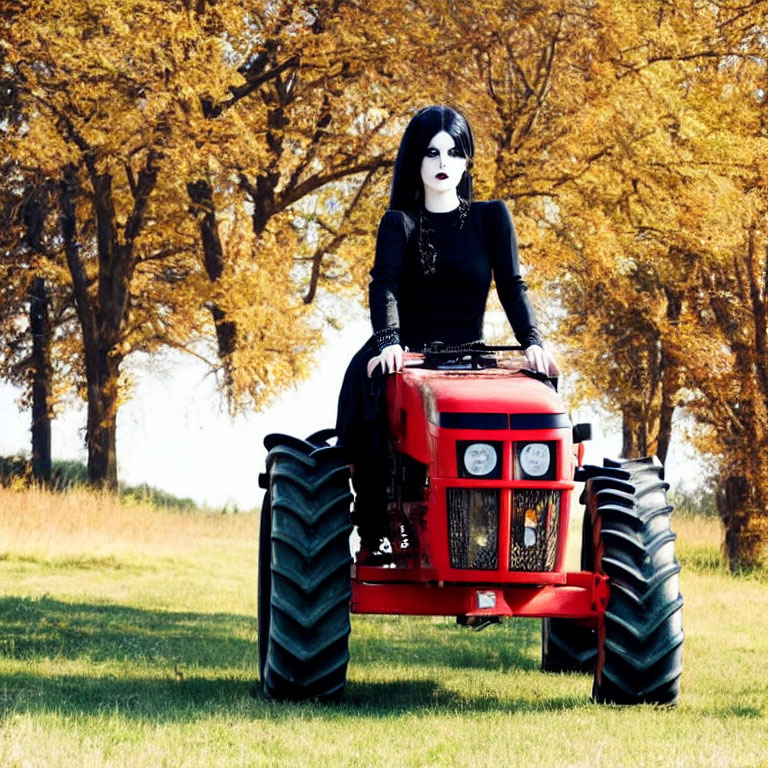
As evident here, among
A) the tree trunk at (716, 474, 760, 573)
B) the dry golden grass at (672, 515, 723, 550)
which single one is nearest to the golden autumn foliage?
the tree trunk at (716, 474, 760, 573)

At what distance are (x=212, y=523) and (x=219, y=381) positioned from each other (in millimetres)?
2385

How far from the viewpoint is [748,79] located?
861 inches

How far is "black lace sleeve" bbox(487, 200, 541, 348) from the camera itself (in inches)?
292

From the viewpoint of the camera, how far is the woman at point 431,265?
727cm

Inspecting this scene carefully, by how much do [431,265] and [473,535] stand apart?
65.0 inches

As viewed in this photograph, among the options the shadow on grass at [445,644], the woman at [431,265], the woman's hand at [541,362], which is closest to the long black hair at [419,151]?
the woman at [431,265]

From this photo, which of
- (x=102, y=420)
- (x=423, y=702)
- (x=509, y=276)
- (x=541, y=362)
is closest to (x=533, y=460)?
(x=541, y=362)

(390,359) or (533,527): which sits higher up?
(390,359)

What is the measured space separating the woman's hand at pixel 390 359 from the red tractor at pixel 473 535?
3.3 inches

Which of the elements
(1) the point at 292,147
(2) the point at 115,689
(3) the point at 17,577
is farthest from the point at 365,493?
(1) the point at 292,147

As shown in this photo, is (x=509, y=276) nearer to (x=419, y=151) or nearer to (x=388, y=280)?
(x=388, y=280)

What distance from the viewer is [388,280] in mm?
7258

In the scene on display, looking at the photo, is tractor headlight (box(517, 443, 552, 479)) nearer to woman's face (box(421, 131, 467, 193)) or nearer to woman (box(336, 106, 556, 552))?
woman (box(336, 106, 556, 552))

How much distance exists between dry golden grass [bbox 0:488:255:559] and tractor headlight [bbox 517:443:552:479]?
41.3 ft
